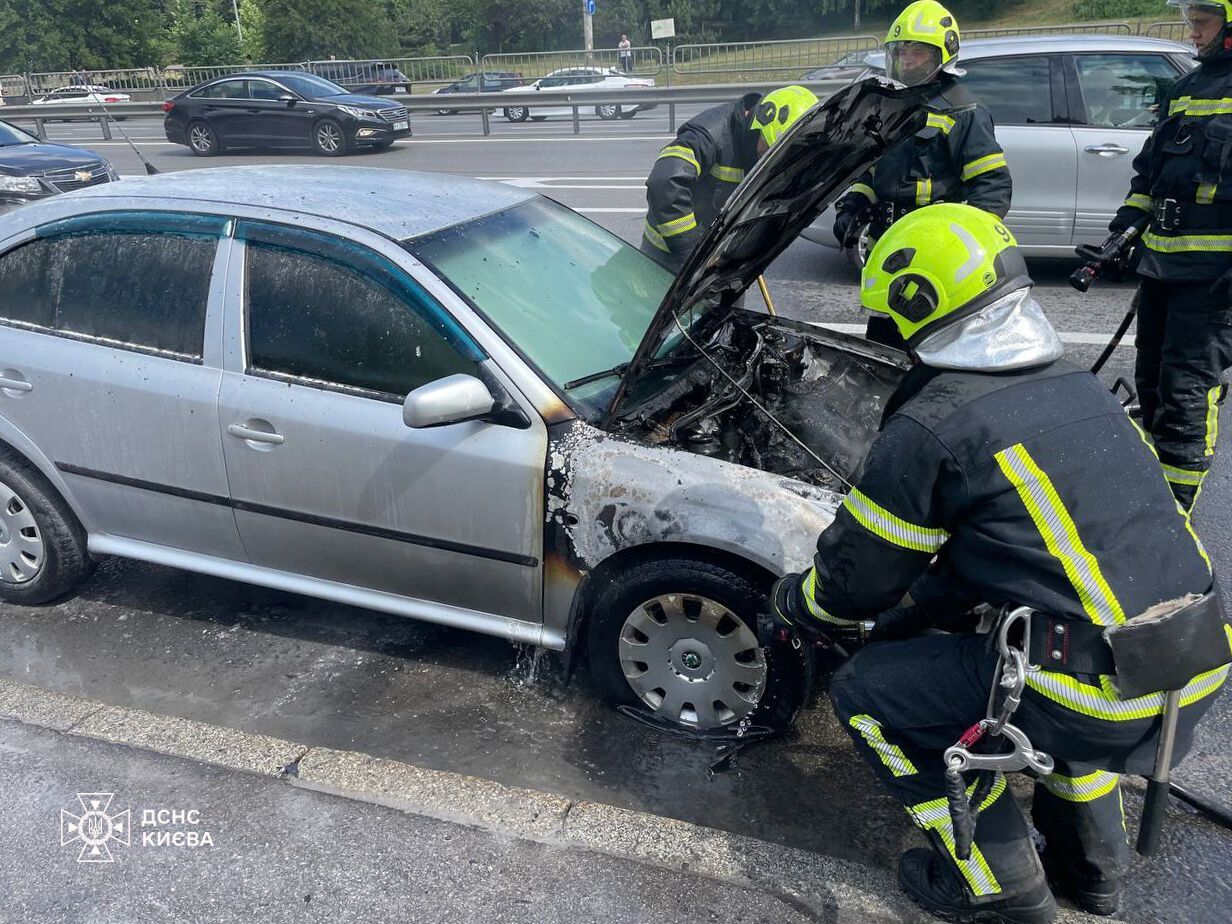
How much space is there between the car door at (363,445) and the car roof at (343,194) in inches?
6.0

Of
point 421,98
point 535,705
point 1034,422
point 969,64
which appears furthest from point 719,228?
point 421,98

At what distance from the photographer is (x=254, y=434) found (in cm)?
310

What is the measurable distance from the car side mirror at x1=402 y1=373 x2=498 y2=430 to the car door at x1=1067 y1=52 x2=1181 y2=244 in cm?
553

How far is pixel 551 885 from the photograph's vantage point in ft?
7.98

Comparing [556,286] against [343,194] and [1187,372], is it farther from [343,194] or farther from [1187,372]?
[1187,372]

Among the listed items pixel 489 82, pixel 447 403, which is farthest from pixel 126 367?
pixel 489 82

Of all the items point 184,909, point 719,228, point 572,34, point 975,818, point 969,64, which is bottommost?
point 184,909

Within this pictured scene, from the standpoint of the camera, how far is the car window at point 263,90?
1675 cm

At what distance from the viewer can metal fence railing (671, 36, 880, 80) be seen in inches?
877

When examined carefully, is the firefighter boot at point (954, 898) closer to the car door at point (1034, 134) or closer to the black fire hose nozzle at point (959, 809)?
the black fire hose nozzle at point (959, 809)

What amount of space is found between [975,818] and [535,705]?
1440 mm

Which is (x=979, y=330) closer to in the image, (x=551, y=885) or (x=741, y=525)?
(x=741, y=525)

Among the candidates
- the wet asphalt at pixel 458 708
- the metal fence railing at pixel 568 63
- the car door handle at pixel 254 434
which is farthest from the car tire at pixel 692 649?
the metal fence railing at pixel 568 63

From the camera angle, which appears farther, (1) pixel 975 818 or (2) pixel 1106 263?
(2) pixel 1106 263
